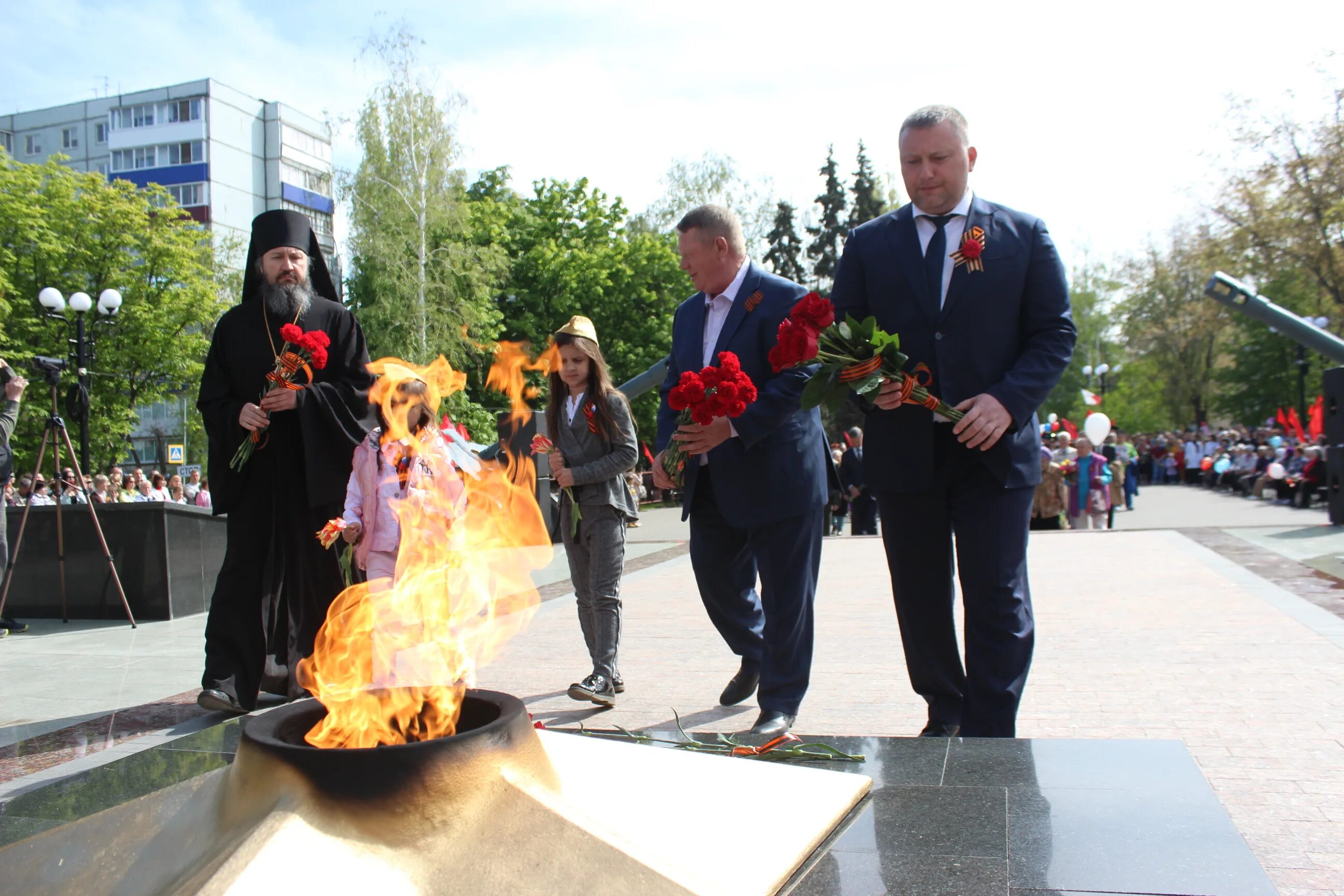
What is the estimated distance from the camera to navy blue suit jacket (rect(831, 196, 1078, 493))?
3.70 meters

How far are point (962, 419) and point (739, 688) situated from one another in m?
2.07

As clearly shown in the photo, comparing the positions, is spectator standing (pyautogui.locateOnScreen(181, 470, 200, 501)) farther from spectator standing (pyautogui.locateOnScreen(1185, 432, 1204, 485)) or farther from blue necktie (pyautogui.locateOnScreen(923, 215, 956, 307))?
spectator standing (pyautogui.locateOnScreen(1185, 432, 1204, 485))

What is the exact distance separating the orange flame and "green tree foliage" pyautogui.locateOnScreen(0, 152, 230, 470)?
2912cm

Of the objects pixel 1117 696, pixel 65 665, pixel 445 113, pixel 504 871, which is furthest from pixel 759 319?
pixel 445 113

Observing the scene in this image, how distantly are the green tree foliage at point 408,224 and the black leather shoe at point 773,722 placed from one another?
26.1 meters

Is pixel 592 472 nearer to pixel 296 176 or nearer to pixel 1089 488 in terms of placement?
pixel 1089 488

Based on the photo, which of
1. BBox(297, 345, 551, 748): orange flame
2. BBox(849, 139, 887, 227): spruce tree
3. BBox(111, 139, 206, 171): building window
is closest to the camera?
BBox(297, 345, 551, 748): orange flame

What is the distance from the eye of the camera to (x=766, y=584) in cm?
440

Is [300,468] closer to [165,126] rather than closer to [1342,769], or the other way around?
[1342,769]

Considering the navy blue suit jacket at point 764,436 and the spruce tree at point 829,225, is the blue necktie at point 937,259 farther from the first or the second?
the spruce tree at point 829,225

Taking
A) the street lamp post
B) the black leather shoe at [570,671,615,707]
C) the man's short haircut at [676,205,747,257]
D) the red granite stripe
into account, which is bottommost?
the red granite stripe

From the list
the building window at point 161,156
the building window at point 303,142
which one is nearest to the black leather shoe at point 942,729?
the building window at point 303,142

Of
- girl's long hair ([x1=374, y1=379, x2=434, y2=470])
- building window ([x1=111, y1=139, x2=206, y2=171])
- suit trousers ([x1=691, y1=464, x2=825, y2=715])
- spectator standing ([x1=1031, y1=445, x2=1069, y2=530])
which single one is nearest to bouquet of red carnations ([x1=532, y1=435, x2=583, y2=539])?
girl's long hair ([x1=374, y1=379, x2=434, y2=470])

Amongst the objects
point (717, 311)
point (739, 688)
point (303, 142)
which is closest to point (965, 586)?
point (739, 688)
